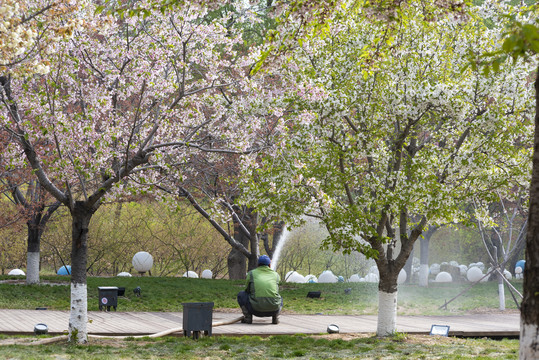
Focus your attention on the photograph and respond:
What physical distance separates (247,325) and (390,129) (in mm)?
4573

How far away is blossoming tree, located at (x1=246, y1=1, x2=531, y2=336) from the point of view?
30.3 ft

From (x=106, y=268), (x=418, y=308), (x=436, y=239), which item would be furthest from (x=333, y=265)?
(x=418, y=308)

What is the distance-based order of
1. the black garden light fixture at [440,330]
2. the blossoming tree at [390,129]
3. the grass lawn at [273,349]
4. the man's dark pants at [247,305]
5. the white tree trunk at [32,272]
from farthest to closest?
the white tree trunk at [32,272], the man's dark pants at [247,305], the black garden light fixture at [440,330], the blossoming tree at [390,129], the grass lawn at [273,349]

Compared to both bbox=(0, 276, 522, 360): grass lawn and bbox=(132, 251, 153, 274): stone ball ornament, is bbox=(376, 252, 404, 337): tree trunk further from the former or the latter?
bbox=(132, 251, 153, 274): stone ball ornament

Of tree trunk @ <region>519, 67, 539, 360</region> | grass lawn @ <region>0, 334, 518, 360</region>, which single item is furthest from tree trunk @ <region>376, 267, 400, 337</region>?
tree trunk @ <region>519, 67, 539, 360</region>

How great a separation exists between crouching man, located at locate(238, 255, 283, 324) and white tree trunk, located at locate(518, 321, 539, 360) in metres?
7.15

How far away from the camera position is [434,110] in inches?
376

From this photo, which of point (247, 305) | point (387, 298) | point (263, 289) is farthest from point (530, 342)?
point (247, 305)

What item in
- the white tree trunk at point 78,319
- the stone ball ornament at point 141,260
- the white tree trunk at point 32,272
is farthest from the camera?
the stone ball ornament at point 141,260

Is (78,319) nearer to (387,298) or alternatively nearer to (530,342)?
(387,298)

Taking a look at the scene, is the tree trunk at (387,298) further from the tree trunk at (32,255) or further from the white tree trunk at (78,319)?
the tree trunk at (32,255)

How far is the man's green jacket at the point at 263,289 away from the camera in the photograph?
35.9 ft

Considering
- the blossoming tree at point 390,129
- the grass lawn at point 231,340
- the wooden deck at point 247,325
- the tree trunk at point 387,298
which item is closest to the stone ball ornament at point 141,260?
the grass lawn at point 231,340

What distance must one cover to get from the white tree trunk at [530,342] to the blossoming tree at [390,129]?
5.24m
